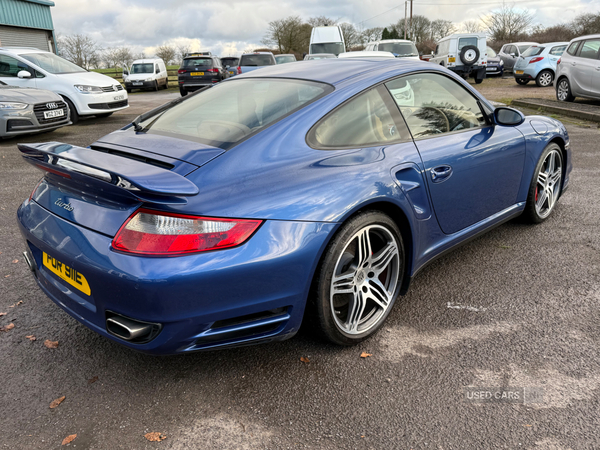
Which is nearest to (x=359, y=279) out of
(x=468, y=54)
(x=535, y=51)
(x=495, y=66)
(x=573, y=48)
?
(x=573, y=48)

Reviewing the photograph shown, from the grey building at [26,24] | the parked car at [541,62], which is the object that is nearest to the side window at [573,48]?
the parked car at [541,62]

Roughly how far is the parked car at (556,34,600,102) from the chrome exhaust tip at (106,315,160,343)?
1208 cm

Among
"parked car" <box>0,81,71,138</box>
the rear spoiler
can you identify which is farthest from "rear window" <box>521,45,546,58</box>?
the rear spoiler

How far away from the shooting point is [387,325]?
2.74 metres

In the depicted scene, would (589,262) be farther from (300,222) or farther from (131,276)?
(131,276)

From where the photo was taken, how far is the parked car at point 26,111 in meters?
8.38

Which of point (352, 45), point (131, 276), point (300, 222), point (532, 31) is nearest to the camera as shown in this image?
point (131, 276)

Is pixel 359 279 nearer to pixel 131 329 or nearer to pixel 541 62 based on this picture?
pixel 131 329

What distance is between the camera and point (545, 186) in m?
4.00

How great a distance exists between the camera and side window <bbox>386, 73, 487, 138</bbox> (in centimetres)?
280

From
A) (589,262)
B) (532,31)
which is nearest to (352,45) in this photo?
(532,31)

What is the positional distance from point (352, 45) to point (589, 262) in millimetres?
60401

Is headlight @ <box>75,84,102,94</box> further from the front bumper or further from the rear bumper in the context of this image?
the rear bumper

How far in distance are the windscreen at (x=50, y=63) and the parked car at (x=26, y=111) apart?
6.98 feet
